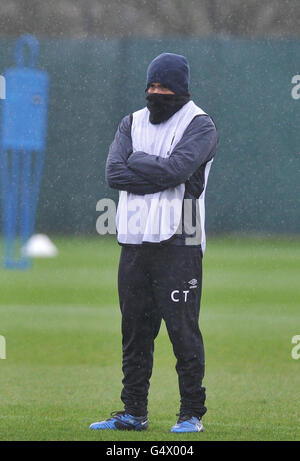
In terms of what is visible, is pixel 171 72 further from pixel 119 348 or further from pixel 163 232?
pixel 119 348

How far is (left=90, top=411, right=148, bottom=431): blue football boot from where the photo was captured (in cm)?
513

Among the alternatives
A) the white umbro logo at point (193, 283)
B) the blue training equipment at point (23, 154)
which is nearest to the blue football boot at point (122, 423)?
the white umbro logo at point (193, 283)

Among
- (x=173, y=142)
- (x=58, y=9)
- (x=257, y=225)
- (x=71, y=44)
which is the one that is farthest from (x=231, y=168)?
(x=173, y=142)

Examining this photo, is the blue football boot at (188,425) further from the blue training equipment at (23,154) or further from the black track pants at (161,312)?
the blue training equipment at (23,154)

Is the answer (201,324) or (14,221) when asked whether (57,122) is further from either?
(201,324)

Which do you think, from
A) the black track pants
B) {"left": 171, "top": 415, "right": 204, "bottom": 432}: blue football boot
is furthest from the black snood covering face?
{"left": 171, "top": 415, "right": 204, "bottom": 432}: blue football boot

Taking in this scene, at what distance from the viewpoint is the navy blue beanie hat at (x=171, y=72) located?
5027mm

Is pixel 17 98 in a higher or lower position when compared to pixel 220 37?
lower

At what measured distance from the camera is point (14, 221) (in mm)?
14914

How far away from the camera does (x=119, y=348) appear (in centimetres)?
834

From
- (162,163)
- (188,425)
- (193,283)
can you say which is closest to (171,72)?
(162,163)

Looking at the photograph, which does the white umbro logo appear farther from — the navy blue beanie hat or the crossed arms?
the navy blue beanie hat

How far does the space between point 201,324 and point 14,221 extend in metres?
5.60

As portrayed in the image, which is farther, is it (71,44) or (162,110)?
(71,44)
